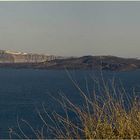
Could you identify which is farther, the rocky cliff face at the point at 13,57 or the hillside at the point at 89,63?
the rocky cliff face at the point at 13,57

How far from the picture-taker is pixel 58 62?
12925 centimetres

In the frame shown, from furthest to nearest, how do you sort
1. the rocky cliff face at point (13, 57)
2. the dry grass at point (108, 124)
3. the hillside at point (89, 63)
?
1. the rocky cliff face at point (13, 57)
2. the hillside at point (89, 63)
3. the dry grass at point (108, 124)

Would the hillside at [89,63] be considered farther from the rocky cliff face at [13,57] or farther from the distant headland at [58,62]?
the rocky cliff face at [13,57]

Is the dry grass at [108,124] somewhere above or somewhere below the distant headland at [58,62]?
above

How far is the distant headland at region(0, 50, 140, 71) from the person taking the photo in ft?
357

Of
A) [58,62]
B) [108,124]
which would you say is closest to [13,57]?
[58,62]

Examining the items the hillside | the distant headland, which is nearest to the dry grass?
the distant headland

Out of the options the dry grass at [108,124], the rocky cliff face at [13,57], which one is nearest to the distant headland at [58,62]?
the rocky cliff face at [13,57]

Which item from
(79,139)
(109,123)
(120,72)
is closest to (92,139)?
(79,139)

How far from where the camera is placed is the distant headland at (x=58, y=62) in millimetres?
108750

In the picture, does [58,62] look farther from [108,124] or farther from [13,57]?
[108,124]

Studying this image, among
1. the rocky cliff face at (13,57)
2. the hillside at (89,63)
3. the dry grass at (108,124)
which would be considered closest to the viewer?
the dry grass at (108,124)

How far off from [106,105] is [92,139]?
46 centimetres

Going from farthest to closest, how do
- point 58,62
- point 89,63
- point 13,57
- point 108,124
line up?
point 13,57, point 58,62, point 89,63, point 108,124
